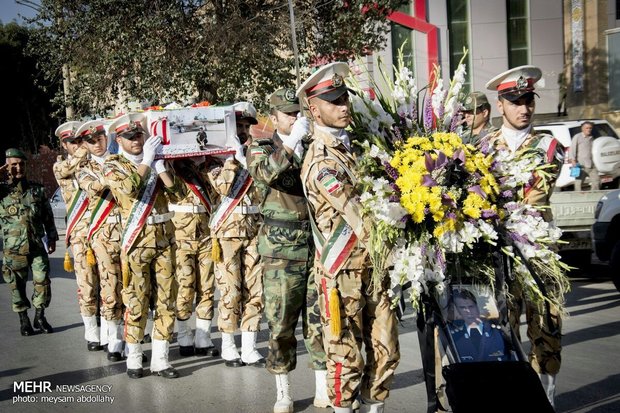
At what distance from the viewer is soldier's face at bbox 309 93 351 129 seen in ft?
17.2

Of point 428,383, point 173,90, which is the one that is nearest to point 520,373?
point 428,383

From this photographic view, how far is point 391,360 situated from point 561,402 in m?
2.04

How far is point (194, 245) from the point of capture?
8.47 m

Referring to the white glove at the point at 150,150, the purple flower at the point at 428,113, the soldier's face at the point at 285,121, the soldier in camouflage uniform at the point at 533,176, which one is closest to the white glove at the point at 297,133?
the purple flower at the point at 428,113

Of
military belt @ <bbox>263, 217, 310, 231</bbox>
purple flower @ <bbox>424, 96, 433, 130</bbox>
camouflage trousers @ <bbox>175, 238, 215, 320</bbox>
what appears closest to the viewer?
purple flower @ <bbox>424, 96, 433, 130</bbox>

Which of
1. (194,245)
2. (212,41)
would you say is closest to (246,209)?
(194,245)

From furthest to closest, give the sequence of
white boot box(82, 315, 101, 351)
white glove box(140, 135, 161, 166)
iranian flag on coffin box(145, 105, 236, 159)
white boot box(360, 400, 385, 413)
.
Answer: white boot box(82, 315, 101, 351)
iranian flag on coffin box(145, 105, 236, 159)
white glove box(140, 135, 161, 166)
white boot box(360, 400, 385, 413)

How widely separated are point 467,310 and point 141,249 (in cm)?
387

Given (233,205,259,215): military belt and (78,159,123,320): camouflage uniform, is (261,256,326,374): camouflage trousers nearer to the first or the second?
(233,205,259,215): military belt

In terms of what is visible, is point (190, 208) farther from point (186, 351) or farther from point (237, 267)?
point (186, 351)

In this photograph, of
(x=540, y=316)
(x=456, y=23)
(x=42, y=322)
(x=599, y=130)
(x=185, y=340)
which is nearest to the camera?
(x=540, y=316)

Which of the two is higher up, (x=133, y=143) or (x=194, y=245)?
(x=133, y=143)

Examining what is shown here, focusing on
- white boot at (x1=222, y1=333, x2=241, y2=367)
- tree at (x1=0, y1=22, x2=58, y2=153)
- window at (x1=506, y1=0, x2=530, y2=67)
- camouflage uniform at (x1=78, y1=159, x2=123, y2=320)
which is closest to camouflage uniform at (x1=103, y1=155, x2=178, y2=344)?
white boot at (x1=222, y1=333, x2=241, y2=367)

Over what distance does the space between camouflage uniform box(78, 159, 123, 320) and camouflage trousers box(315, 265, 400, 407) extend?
13.2 feet
